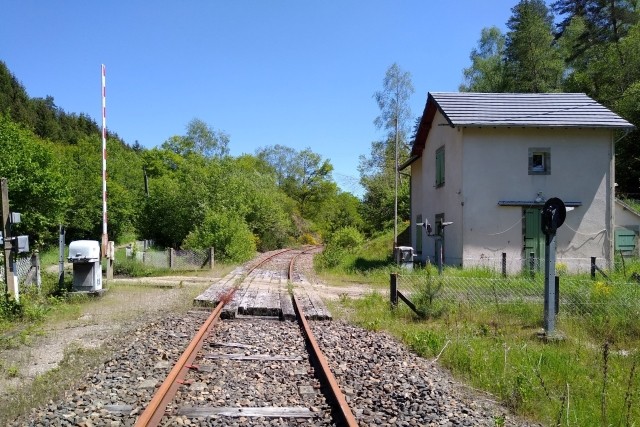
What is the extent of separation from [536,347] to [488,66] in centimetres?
4329

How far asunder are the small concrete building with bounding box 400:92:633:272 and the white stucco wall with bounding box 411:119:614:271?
0.11 ft

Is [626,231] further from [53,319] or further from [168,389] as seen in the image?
[168,389]

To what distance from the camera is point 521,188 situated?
1878 cm

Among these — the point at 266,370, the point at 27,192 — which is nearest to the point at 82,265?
the point at 266,370

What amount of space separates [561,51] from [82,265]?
42967 mm

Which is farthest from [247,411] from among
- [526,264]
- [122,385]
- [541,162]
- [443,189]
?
[443,189]

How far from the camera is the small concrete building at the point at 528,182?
18531mm

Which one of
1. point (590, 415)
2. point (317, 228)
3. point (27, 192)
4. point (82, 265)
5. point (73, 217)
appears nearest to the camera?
point (590, 415)

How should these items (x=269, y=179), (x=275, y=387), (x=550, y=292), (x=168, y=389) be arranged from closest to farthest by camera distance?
1. (x=168, y=389)
2. (x=275, y=387)
3. (x=550, y=292)
4. (x=269, y=179)

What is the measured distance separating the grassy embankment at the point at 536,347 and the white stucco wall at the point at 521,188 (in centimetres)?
580

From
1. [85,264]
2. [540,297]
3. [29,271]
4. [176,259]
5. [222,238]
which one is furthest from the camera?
[222,238]

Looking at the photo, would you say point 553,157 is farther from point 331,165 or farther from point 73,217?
point 331,165

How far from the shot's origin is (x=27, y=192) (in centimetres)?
3148

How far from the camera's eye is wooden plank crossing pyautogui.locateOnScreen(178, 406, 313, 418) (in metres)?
4.75
